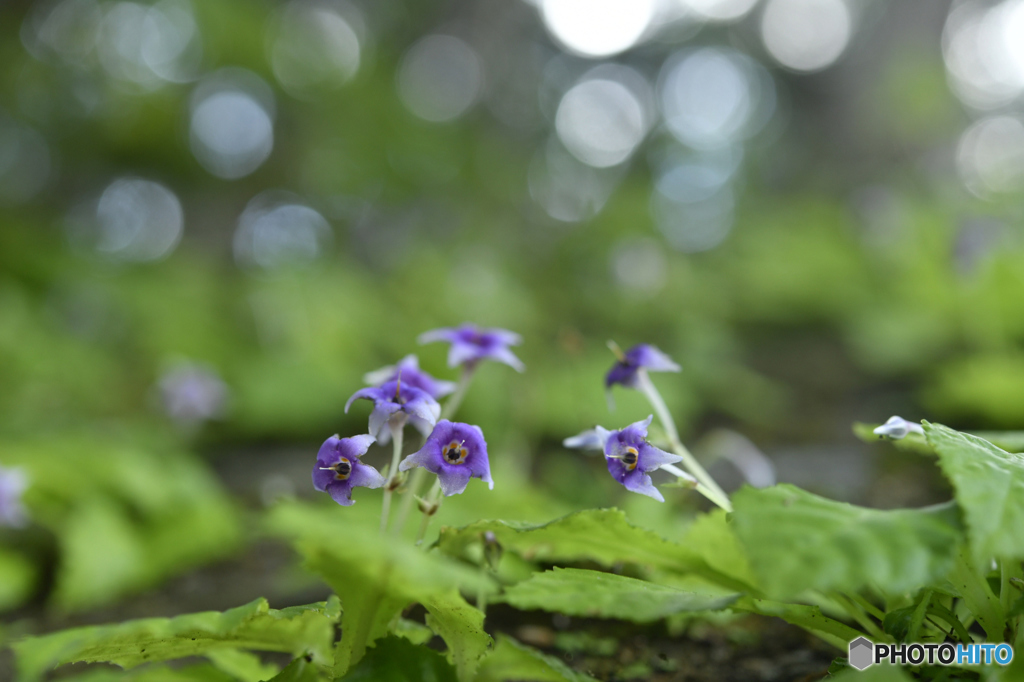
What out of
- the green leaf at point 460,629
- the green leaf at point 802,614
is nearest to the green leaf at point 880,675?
the green leaf at point 802,614

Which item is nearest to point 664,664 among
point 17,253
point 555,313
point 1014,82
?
point 555,313

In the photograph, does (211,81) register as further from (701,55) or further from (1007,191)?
(1007,191)

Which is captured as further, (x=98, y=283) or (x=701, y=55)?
(x=701, y=55)

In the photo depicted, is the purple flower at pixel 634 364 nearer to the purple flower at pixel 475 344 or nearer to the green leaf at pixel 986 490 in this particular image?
the purple flower at pixel 475 344

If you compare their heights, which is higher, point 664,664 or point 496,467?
point 496,467

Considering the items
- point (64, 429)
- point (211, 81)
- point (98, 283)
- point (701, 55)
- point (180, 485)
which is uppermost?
point (701, 55)

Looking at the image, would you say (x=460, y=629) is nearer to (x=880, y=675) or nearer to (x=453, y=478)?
(x=453, y=478)

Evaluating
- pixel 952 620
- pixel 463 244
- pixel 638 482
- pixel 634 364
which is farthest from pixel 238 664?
pixel 463 244
